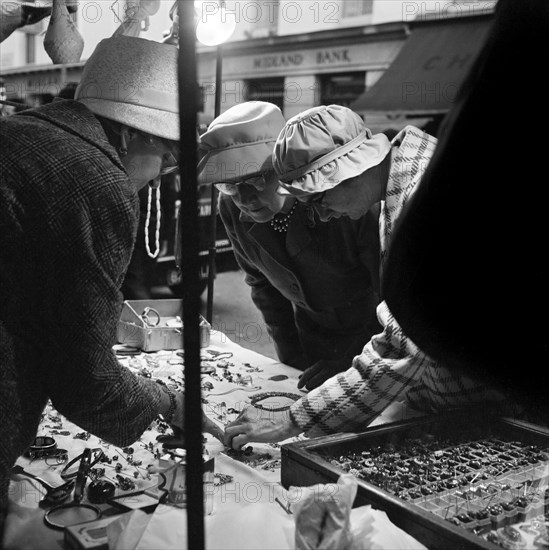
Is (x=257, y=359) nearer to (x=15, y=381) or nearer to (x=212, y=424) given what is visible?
(x=212, y=424)

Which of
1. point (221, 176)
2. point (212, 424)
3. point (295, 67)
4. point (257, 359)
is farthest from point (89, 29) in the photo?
point (295, 67)

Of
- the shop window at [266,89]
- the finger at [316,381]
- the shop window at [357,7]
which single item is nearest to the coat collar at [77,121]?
the finger at [316,381]

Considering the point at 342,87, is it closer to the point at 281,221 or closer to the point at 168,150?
the point at 281,221

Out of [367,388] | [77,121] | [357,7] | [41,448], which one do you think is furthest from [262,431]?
[357,7]

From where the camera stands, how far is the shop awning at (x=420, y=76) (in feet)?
21.0

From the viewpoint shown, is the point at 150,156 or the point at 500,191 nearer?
the point at 500,191

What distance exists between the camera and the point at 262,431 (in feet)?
5.90

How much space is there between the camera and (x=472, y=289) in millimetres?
767

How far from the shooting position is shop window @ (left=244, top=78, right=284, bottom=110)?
38.7ft

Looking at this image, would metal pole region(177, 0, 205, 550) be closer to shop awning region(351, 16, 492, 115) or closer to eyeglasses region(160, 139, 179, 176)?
eyeglasses region(160, 139, 179, 176)

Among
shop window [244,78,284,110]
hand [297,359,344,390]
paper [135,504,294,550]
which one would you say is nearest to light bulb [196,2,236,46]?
hand [297,359,344,390]

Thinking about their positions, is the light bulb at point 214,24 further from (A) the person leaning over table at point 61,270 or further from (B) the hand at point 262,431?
(B) the hand at point 262,431

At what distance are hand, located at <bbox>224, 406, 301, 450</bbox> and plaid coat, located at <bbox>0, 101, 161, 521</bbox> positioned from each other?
506 millimetres

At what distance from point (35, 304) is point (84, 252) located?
138 millimetres
